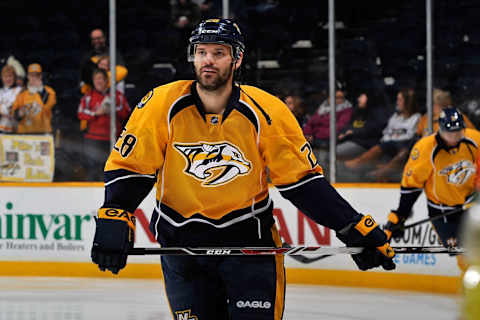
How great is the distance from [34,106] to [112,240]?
6.41 m

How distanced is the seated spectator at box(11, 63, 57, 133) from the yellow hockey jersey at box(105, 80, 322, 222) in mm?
6172

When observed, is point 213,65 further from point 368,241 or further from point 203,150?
point 368,241

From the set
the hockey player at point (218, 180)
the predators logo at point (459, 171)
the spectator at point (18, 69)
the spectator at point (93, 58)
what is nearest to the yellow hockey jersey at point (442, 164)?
the predators logo at point (459, 171)

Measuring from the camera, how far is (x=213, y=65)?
115 inches

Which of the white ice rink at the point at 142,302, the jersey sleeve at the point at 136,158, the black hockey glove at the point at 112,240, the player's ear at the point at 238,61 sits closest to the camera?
the black hockey glove at the point at 112,240

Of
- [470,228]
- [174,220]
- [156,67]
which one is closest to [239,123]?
[174,220]

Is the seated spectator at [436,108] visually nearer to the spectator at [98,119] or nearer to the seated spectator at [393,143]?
the seated spectator at [393,143]

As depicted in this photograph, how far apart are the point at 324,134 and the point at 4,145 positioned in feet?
9.71

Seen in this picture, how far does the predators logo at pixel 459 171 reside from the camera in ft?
23.3

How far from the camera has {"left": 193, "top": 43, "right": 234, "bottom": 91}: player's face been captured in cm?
292

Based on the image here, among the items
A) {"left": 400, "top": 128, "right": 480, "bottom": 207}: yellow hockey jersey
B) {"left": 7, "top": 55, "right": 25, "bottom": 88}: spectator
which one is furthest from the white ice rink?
{"left": 7, "top": 55, "right": 25, "bottom": 88}: spectator

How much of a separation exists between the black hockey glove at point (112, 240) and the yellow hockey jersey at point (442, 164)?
4.55 m

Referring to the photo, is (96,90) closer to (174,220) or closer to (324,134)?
(324,134)

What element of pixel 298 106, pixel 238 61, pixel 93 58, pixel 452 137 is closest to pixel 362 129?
pixel 298 106
